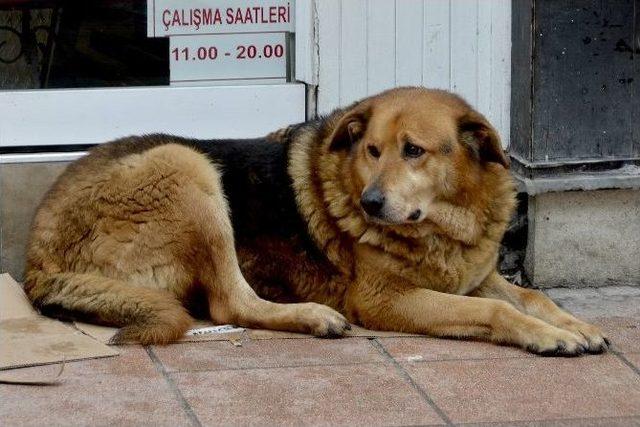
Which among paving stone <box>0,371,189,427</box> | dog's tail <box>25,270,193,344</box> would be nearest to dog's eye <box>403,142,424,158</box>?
dog's tail <box>25,270,193,344</box>

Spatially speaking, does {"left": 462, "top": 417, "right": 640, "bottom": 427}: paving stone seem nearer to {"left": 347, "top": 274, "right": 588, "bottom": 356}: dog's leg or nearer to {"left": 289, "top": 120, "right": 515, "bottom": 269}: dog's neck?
{"left": 347, "top": 274, "right": 588, "bottom": 356}: dog's leg

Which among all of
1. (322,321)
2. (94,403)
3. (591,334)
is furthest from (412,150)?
(94,403)

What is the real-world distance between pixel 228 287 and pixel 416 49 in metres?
1.76

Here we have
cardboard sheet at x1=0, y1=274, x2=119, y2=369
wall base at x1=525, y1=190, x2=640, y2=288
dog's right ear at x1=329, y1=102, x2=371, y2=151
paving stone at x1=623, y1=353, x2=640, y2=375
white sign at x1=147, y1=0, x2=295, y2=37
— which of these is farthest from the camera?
white sign at x1=147, y1=0, x2=295, y2=37

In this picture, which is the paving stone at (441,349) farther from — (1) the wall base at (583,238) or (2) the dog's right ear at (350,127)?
(1) the wall base at (583,238)

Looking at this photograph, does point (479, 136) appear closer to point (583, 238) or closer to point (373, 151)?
point (373, 151)

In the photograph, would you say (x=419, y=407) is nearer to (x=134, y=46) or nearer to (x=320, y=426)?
(x=320, y=426)

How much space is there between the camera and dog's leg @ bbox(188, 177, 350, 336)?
5.48 metres

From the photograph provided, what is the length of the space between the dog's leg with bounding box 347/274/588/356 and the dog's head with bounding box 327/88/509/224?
1.12 feet

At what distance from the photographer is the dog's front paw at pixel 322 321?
17.7 ft

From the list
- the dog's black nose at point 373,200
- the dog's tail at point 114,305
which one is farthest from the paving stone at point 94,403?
the dog's black nose at point 373,200

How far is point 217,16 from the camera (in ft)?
22.1

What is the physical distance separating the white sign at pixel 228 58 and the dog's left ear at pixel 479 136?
1602 millimetres

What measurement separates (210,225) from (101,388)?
40.1 inches
